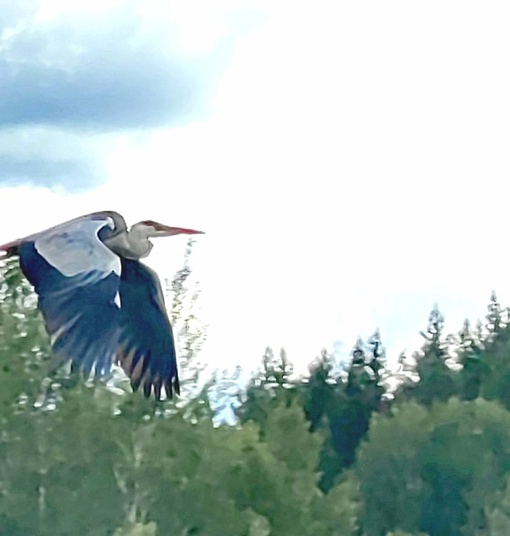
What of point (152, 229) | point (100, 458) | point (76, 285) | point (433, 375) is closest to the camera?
point (76, 285)

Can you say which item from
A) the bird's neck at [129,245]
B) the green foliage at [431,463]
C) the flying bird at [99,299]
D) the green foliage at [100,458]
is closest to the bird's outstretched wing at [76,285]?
the flying bird at [99,299]

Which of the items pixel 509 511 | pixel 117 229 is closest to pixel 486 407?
pixel 509 511

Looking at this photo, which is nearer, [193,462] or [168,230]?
[168,230]

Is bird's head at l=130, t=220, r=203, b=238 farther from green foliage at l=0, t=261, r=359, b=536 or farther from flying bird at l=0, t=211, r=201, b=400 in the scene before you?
green foliage at l=0, t=261, r=359, b=536

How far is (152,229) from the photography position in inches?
244

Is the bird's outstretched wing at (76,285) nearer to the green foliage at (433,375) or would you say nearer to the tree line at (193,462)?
the tree line at (193,462)

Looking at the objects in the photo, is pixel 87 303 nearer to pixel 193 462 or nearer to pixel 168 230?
pixel 168 230

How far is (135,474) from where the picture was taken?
2323 cm

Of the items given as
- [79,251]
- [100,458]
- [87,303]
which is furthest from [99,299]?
[100,458]

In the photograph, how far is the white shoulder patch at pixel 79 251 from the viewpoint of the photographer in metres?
5.90

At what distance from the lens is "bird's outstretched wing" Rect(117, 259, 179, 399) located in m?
6.31

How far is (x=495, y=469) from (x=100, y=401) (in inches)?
442

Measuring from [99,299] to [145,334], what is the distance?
392 millimetres

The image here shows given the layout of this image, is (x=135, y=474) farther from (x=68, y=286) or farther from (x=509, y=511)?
(x=68, y=286)
